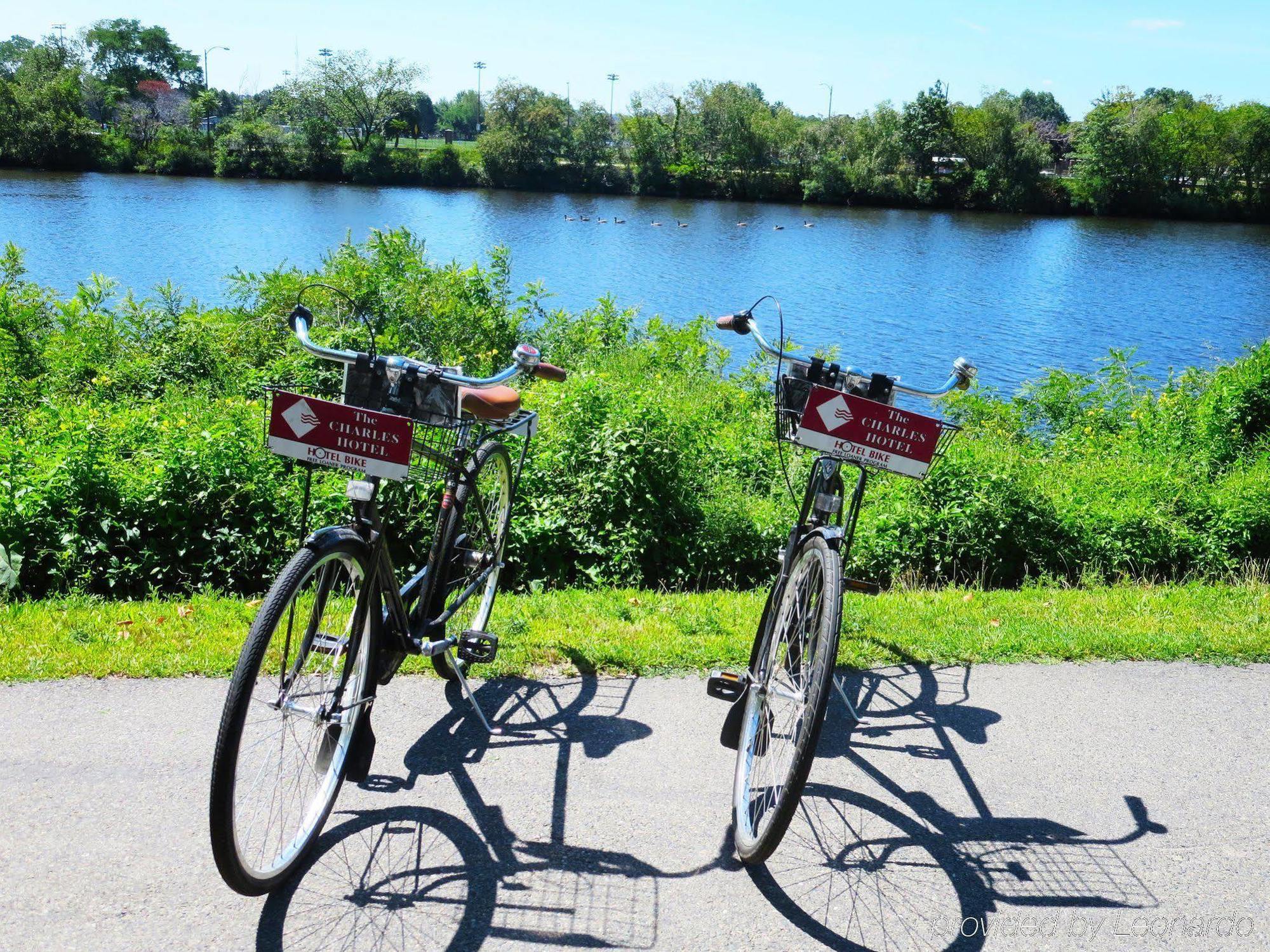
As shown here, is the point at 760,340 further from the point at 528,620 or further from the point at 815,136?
the point at 815,136

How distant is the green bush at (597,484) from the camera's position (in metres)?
5.93

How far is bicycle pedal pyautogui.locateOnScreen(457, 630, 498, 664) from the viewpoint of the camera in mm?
4020

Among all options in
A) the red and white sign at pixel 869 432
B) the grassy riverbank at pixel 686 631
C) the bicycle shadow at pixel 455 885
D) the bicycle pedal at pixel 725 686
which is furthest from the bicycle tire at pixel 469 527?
the red and white sign at pixel 869 432

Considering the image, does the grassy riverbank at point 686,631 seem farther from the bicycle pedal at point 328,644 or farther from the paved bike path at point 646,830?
the bicycle pedal at point 328,644

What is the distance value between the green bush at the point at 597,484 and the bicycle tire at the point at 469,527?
126 centimetres

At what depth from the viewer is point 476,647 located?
4.11m

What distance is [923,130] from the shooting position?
7406cm

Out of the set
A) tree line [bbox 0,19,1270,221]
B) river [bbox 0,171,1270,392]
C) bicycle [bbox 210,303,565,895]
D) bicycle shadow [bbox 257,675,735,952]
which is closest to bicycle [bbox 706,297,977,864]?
bicycle shadow [bbox 257,675,735,952]

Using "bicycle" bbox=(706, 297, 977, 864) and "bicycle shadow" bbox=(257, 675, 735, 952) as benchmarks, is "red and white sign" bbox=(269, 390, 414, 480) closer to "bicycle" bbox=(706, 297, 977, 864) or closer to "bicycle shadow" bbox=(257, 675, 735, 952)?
"bicycle shadow" bbox=(257, 675, 735, 952)

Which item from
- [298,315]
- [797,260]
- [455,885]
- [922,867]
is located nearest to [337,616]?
[455,885]

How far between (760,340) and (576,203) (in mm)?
60797

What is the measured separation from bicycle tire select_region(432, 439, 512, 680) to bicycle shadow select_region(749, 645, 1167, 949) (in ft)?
5.11

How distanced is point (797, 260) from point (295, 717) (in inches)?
1487

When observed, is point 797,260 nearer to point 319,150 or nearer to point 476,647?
point 476,647
